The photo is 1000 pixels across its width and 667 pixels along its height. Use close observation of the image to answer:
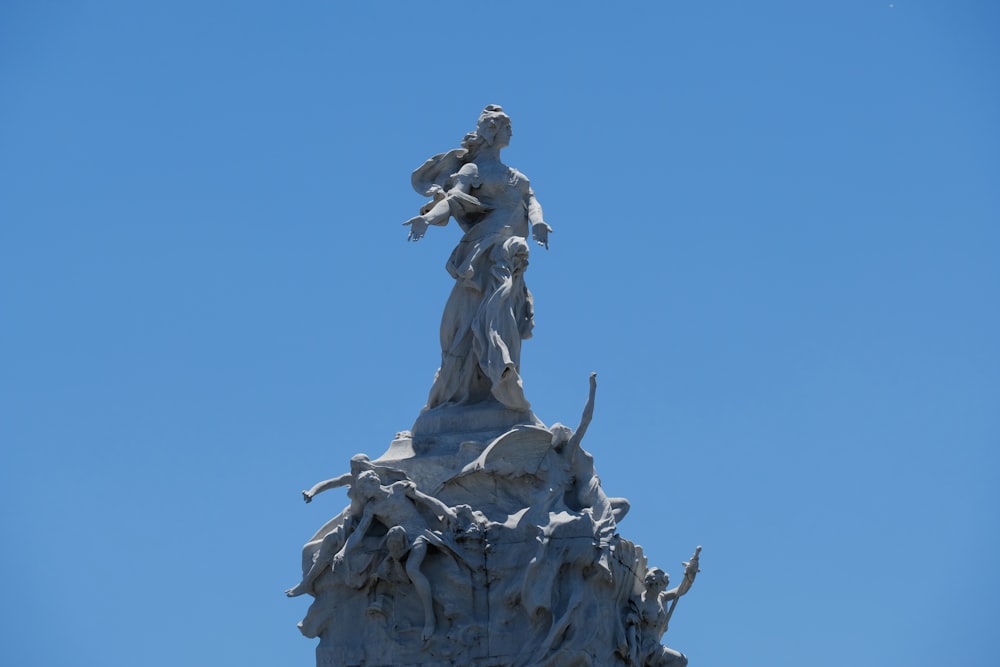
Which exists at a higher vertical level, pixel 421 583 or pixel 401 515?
pixel 401 515

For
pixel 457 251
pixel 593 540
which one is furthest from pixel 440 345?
pixel 593 540

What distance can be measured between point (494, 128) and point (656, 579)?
6103 mm

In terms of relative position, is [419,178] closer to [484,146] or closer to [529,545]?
[484,146]

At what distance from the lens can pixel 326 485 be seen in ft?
109

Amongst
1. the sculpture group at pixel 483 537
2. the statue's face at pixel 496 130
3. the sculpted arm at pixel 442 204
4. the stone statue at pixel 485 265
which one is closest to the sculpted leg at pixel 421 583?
the sculpture group at pixel 483 537

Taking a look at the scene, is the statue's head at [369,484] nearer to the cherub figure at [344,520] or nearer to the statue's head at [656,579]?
the cherub figure at [344,520]

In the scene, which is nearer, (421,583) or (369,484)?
(421,583)

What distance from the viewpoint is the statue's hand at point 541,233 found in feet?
112

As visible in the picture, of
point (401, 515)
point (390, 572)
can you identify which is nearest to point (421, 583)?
point (390, 572)

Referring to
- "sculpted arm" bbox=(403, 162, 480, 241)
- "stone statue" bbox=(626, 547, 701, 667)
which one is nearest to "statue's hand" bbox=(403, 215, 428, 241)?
"sculpted arm" bbox=(403, 162, 480, 241)

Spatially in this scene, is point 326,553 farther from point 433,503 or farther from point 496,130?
point 496,130

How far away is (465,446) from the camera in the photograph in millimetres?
33219

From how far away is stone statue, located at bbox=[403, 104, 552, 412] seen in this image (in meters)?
33.8

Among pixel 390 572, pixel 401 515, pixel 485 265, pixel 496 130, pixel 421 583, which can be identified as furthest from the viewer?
pixel 496 130
